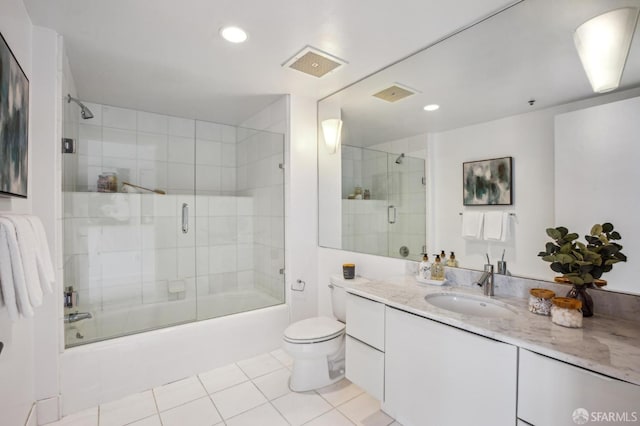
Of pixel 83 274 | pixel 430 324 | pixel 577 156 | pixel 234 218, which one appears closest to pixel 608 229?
pixel 577 156

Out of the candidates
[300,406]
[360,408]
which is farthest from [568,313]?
[300,406]

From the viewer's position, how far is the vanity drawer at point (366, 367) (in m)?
1.56

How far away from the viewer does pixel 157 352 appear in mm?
2043

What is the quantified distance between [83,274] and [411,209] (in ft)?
8.93

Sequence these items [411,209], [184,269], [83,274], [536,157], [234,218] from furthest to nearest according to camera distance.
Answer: [234,218], [184,269], [83,274], [411,209], [536,157]

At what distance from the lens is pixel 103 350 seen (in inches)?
73.6

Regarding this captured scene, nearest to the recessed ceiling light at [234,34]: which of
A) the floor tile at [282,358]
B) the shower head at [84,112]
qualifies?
the shower head at [84,112]

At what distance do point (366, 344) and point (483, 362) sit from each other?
660 millimetres

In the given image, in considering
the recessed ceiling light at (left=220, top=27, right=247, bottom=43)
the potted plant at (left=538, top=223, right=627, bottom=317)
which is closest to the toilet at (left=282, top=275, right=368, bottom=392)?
the potted plant at (left=538, top=223, right=627, bottom=317)

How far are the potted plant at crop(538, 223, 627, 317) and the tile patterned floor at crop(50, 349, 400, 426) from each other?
4.03 feet

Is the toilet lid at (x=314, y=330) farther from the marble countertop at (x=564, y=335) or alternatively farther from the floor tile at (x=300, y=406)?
the marble countertop at (x=564, y=335)

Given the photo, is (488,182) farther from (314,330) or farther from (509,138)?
(314,330)

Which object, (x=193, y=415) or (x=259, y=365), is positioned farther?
(x=259, y=365)

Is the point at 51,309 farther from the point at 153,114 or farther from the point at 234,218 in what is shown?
the point at 153,114
